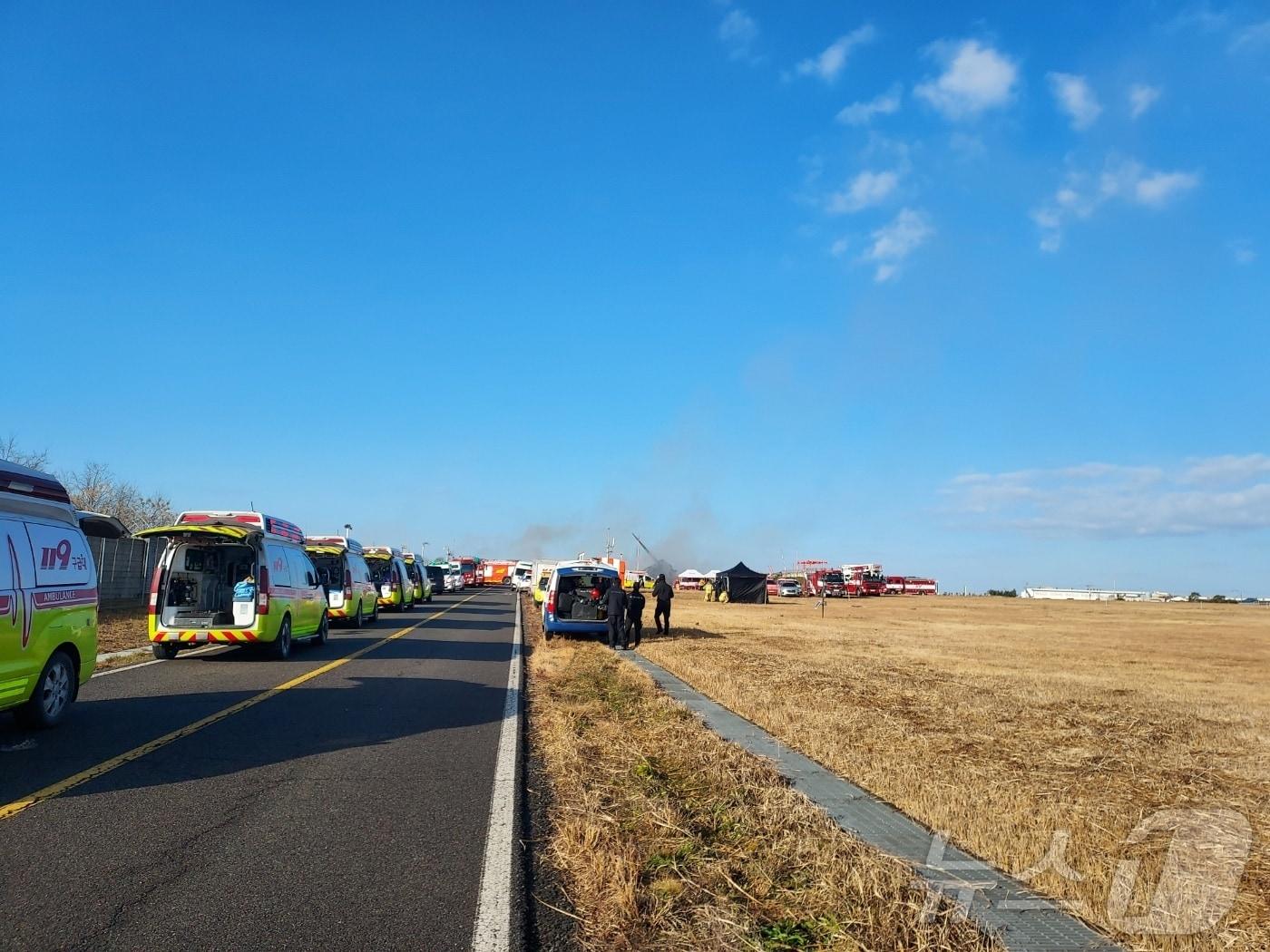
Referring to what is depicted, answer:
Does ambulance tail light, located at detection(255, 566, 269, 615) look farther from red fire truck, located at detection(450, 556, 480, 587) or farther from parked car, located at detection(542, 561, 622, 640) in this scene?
red fire truck, located at detection(450, 556, 480, 587)

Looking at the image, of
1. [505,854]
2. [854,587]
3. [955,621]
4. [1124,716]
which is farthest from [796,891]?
[854,587]

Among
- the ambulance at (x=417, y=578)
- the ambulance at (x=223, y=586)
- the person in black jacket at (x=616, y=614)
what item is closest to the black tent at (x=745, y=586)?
the ambulance at (x=417, y=578)

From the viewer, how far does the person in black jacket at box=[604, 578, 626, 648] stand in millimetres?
21250

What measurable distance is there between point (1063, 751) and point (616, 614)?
495 inches

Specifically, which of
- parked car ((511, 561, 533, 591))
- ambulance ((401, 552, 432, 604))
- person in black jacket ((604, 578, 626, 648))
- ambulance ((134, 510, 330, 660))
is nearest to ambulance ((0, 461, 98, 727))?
ambulance ((134, 510, 330, 660))

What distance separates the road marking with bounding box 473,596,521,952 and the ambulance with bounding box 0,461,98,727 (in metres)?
4.47

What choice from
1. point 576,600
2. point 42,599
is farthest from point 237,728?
point 576,600

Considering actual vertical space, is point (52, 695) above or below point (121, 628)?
above

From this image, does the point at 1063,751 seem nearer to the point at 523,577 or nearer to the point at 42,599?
the point at 42,599

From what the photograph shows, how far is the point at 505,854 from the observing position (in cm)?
598

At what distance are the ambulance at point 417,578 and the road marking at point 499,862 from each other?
31.8m

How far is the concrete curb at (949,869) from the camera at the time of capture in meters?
4.74

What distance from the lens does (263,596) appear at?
1648 cm

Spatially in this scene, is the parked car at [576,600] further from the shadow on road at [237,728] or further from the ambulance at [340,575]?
the shadow on road at [237,728]
